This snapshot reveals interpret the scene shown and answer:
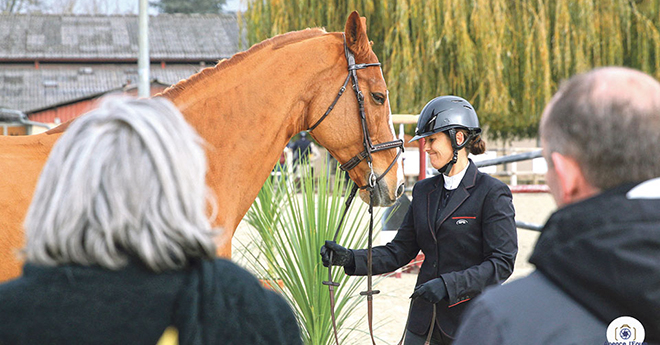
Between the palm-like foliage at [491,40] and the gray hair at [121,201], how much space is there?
41.8ft

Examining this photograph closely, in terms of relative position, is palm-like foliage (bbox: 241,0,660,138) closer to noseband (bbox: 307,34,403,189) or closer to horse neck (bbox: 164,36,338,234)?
noseband (bbox: 307,34,403,189)

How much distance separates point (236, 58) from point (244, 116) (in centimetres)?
33

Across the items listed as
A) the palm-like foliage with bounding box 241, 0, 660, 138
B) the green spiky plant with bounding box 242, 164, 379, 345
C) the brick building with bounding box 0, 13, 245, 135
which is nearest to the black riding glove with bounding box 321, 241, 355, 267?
the green spiky plant with bounding box 242, 164, 379, 345

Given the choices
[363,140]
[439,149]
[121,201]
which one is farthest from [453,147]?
[121,201]

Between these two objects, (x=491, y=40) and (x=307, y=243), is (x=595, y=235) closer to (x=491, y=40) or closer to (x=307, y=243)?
(x=307, y=243)

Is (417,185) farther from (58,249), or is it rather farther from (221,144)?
(58,249)

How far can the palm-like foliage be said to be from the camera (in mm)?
13727

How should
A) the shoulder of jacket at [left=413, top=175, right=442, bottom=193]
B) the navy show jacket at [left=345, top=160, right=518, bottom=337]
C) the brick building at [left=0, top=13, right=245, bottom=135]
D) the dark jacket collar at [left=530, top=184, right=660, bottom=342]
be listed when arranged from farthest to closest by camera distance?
the brick building at [left=0, top=13, right=245, bottom=135]
the shoulder of jacket at [left=413, top=175, right=442, bottom=193]
the navy show jacket at [left=345, top=160, right=518, bottom=337]
the dark jacket collar at [left=530, top=184, right=660, bottom=342]

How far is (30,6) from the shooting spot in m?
46.1

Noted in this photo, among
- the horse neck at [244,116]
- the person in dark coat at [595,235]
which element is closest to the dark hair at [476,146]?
the horse neck at [244,116]

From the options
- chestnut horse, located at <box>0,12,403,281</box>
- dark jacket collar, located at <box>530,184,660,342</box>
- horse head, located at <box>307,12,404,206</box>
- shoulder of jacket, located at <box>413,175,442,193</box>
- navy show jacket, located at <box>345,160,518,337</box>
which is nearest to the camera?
dark jacket collar, located at <box>530,184,660,342</box>

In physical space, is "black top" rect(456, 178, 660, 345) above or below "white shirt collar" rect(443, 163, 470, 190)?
above

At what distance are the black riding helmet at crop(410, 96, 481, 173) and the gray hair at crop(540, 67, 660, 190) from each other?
74.9 inches

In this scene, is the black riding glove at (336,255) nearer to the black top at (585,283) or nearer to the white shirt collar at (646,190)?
the black top at (585,283)
